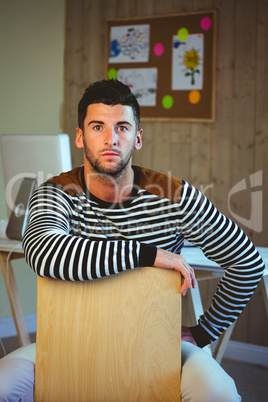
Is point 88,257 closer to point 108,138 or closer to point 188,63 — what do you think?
point 108,138

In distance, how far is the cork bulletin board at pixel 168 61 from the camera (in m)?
2.89

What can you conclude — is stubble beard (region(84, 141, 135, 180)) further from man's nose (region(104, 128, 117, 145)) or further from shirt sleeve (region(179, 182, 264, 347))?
shirt sleeve (region(179, 182, 264, 347))

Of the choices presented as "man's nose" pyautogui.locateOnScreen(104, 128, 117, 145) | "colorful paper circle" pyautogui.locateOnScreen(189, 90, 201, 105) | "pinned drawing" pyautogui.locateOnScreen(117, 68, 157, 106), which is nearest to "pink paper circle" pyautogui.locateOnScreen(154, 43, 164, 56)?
"pinned drawing" pyautogui.locateOnScreen(117, 68, 157, 106)

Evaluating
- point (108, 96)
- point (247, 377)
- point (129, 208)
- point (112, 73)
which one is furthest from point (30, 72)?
point (247, 377)

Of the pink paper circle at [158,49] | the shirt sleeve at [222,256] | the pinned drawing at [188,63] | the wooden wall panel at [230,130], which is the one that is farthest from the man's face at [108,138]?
the pink paper circle at [158,49]

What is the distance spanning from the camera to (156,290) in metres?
1.15

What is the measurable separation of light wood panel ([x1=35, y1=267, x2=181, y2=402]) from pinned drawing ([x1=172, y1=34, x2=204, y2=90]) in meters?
2.02

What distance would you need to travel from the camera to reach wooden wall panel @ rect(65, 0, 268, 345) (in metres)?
2.74

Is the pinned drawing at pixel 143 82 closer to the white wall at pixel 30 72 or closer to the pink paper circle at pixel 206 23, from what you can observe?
the pink paper circle at pixel 206 23

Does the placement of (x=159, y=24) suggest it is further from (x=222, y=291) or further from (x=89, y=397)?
(x=89, y=397)

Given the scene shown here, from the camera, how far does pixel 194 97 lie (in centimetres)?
293

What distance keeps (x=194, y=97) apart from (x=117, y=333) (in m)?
2.05

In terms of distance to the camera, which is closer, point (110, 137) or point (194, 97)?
point (110, 137)

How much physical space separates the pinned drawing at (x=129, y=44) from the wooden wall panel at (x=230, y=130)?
95 millimetres
